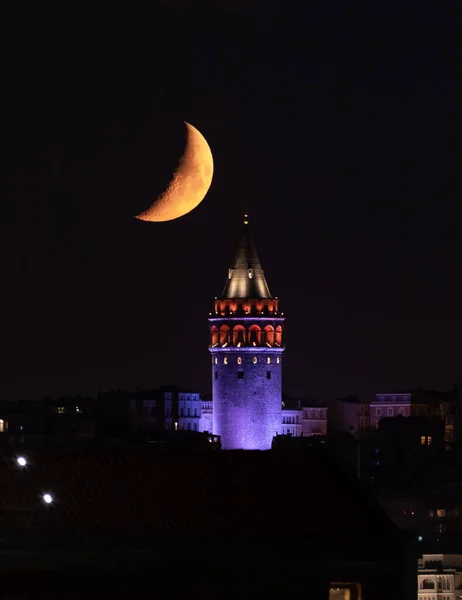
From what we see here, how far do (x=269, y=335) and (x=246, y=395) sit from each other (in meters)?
6.12

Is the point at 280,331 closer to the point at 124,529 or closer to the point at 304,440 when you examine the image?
the point at 304,440

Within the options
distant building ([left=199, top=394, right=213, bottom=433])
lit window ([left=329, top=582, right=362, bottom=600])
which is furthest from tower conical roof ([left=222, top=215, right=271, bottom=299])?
lit window ([left=329, top=582, right=362, bottom=600])

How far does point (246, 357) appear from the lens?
162625 millimetres

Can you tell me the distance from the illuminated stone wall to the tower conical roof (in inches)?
144

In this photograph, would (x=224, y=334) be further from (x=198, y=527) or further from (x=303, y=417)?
(x=198, y=527)

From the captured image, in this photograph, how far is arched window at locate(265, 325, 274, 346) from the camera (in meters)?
165

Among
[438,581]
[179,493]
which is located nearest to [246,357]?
[438,581]

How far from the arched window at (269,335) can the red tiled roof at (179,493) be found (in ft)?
376

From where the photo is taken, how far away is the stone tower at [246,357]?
15888cm

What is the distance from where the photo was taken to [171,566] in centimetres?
4459

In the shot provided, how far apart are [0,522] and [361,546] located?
20.3 ft

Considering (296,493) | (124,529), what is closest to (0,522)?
(124,529)

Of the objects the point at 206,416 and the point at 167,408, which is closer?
the point at 206,416

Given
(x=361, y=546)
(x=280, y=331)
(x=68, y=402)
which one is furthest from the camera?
(x=68, y=402)
